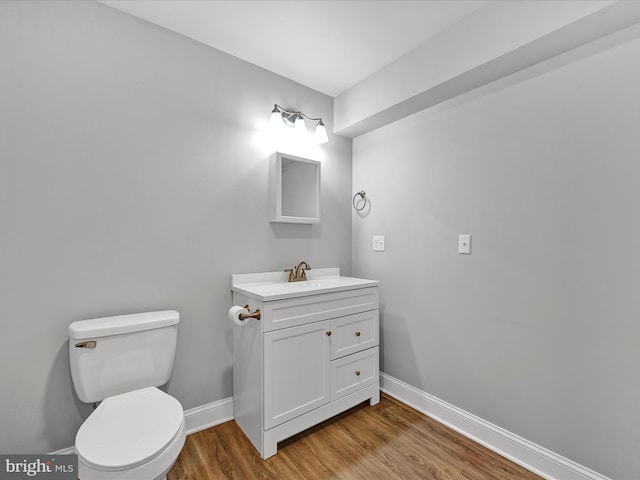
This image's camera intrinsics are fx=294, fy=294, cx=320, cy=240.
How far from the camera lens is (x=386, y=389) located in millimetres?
2324

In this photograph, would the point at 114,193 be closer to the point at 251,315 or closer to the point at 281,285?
the point at 251,315

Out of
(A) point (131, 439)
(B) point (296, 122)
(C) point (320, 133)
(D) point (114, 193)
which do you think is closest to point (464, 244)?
(C) point (320, 133)

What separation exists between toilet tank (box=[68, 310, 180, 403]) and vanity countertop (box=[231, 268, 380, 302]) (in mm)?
454

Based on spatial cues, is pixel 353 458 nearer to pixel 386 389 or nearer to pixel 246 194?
pixel 386 389

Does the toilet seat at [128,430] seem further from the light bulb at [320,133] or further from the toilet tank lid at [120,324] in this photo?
the light bulb at [320,133]

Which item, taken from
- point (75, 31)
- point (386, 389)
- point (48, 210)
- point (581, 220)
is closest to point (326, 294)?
point (386, 389)

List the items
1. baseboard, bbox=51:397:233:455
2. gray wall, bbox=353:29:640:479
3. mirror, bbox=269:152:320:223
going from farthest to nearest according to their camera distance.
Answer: mirror, bbox=269:152:320:223, baseboard, bbox=51:397:233:455, gray wall, bbox=353:29:640:479

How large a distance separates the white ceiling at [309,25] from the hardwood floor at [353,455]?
2.44 metres

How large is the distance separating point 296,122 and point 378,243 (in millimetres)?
1148

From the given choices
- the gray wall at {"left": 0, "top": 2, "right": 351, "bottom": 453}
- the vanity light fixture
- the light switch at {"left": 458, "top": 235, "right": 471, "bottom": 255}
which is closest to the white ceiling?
the gray wall at {"left": 0, "top": 2, "right": 351, "bottom": 453}

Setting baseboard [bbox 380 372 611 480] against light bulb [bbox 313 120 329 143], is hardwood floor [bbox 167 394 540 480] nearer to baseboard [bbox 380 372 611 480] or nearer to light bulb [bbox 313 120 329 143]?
baseboard [bbox 380 372 611 480]

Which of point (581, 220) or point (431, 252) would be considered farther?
point (431, 252)

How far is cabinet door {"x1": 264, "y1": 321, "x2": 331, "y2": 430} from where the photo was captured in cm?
162

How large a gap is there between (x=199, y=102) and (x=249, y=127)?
1.13 ft
